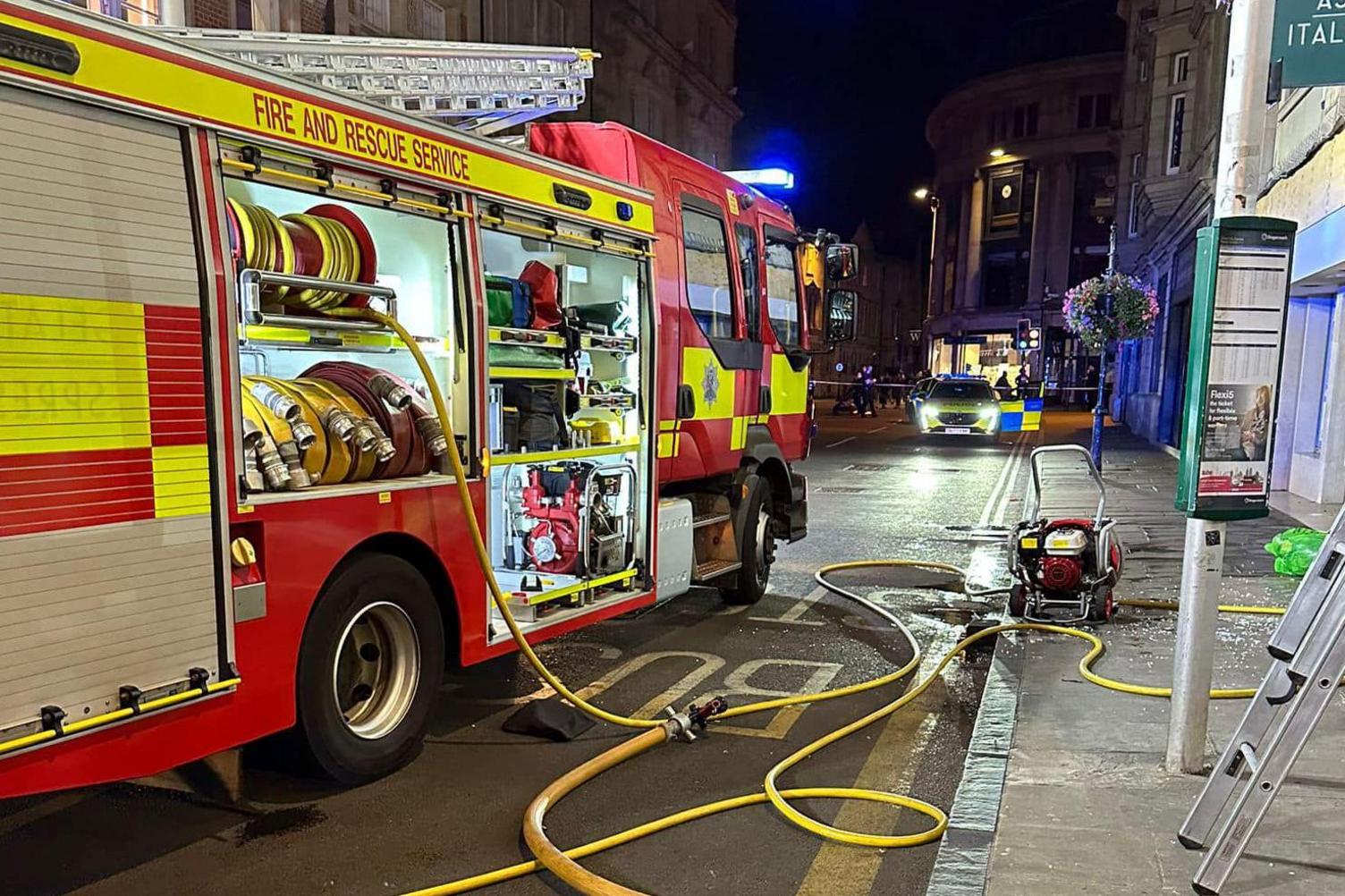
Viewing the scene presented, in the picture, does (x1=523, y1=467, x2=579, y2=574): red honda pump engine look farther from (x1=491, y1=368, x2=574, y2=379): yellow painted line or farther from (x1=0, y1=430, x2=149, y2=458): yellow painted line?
(x1=0, y1=430, x2=149, y2=458): yellow painted line

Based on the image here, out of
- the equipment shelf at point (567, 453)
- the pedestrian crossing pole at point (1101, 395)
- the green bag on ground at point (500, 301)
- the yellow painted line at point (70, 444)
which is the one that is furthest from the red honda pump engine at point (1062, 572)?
the pedestrian crossing pole at point (1101, 395)

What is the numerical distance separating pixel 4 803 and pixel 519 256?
147 inches

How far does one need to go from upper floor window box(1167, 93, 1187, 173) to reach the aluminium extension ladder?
1000 inches

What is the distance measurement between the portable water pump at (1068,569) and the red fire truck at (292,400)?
2456mm

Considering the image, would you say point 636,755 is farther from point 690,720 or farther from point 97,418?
point 97,418

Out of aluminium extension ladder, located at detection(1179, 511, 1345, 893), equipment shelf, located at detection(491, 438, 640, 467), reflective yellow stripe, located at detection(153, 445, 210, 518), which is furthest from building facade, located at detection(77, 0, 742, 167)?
aluminium extension ladder, located at detection(1179, 511, 1345, 893)

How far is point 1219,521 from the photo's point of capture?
402cm

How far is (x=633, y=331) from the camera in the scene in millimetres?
6195

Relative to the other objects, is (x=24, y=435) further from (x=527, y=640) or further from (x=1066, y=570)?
(x=1066, y=570)

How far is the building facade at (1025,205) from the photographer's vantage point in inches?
2473

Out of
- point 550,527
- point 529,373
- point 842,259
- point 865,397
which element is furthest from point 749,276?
point 865,397

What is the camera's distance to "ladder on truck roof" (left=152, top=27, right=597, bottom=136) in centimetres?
548

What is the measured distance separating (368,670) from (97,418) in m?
1.77

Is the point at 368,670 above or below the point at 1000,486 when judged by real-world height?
above
